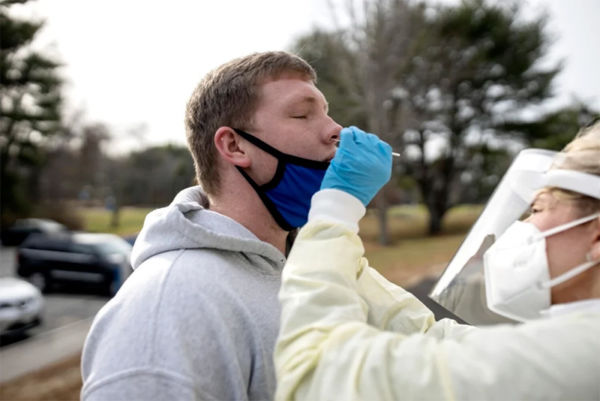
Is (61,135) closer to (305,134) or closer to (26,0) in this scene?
(26,0)

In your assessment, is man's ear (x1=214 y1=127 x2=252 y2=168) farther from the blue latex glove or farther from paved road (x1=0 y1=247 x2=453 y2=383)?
paved road (x1=0 y1=247 x2=453 y2=383)

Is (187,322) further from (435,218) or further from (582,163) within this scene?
(435,218)

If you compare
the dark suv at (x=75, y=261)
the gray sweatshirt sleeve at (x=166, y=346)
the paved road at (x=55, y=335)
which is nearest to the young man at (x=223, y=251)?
the gray sweatshirt sleeve at (x=166, y=346)

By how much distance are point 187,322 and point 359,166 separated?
59 centimetres

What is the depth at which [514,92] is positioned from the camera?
106 feet

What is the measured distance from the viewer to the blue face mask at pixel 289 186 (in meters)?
1.73

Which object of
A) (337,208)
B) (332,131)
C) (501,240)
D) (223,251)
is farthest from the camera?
(332,131)

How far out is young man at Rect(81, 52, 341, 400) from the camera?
1233 mm

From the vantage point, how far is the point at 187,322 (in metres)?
1.28

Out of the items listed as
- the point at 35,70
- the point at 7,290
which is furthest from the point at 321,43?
the point at 7,290

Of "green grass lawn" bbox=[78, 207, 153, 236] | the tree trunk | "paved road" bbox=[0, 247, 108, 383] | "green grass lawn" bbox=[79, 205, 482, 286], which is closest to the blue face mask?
"green grass lawn" bbox=[79, 205, 482, 286]

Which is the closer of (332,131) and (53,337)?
(332,131)

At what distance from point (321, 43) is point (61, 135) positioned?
49.6 ft

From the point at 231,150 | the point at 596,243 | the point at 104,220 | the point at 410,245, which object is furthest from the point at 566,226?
the point at 104,220
